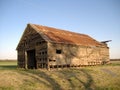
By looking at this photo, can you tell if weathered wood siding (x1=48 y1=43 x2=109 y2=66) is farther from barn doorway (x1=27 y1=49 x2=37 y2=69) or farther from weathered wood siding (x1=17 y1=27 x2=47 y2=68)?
barn doorway (x1=27 y1=49 x2=37 y2=69)

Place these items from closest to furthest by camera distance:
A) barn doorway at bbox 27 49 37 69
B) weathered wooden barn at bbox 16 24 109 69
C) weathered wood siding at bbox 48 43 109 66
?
weathered wooden barn at bbox 16 24 109 69 < weathered wood siding at bbox 48 43 109 66 < barn doorway at bbox 27 49 37 69

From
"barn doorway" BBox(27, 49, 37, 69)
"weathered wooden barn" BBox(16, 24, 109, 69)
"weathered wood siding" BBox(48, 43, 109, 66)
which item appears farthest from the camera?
"barn doorway" BBox(27, 49, 37, 69)

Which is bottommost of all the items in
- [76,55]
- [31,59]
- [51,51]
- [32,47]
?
[31,59]

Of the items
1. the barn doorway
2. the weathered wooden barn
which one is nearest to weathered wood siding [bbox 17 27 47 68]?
the weathered wooden barn

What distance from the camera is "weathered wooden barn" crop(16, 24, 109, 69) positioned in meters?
23.9

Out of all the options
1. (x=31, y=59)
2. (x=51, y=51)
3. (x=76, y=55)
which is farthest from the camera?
(x=31, y=59)

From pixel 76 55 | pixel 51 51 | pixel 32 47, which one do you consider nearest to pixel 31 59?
pixel 32 47

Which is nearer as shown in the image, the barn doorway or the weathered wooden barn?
the weathered wooden barn

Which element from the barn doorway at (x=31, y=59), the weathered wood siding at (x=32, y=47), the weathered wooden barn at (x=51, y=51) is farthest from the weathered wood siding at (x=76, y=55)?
the barn doorway at (x=31, y=59)

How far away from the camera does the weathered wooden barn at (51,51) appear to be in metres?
23.9

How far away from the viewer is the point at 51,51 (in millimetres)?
23734

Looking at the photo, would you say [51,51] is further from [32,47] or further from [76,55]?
[76,55]

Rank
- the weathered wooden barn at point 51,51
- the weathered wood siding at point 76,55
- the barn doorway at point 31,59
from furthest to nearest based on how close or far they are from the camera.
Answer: the barn doorway at point 31,59 < the weathered wood siding at point 76,55 < the weathered wooden barn at point 51,51

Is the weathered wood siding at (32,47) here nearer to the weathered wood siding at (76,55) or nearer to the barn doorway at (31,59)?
the barn doorway at (31,59)
